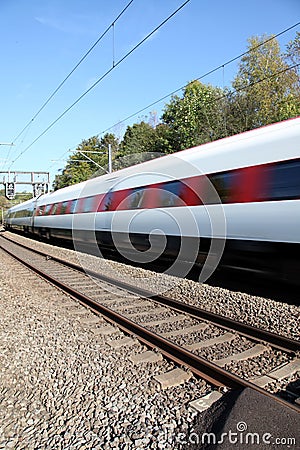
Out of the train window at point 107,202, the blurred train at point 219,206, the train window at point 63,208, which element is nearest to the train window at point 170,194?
the blurred train at point 219,206

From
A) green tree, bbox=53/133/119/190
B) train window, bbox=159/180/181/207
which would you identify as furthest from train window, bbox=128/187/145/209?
green tree, bbox=53/133/119/190

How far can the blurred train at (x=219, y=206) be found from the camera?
629cm

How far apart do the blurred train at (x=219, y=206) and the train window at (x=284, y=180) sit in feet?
0.05

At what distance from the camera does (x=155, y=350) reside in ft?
14.9

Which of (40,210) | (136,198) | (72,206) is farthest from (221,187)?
(40,210)

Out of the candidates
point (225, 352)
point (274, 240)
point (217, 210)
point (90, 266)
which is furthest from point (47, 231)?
point (225, 352)

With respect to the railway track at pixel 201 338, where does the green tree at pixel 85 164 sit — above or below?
above

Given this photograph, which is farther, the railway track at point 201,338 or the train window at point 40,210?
the train window at point 40,210

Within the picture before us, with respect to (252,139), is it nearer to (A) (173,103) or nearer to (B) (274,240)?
(B) (274,240)

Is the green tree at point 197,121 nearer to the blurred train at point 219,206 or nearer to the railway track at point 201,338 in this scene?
the blurred train at point 219,206

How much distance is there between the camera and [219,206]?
7512 mm

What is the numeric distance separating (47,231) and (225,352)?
715 inches

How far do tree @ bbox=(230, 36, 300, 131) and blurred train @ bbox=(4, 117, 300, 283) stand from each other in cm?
2094

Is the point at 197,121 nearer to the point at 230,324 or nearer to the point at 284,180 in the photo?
the point at 284,180
